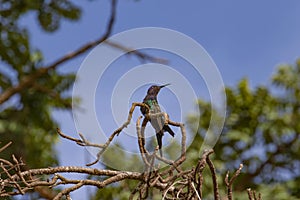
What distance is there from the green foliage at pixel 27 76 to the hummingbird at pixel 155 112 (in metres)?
7.18

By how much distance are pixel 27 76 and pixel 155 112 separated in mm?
7879

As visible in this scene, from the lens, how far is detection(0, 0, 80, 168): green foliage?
8.80 m

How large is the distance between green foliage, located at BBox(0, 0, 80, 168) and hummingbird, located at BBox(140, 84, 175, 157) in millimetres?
7184

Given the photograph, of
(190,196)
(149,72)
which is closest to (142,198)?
(190,196)

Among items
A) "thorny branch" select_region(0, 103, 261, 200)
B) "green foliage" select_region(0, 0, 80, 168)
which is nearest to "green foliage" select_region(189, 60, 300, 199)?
"green foliage" select_region(0, 0, 80, 168)

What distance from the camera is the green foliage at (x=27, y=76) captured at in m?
8.80

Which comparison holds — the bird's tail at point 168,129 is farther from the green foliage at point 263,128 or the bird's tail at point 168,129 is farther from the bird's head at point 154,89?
the green foliage at point 263,128

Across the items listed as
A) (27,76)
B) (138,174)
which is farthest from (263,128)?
(138,174)

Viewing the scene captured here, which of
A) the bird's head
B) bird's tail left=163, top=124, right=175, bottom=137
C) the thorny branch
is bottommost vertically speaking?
the thorny branch

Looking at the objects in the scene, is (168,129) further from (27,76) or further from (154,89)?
(27,76)

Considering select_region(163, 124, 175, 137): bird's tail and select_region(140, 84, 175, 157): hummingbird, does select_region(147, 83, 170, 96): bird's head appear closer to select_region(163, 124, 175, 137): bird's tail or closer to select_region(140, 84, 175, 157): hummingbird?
select_region(140, 84, 175, 157): hummingbird

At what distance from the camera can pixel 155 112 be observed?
4.46ft

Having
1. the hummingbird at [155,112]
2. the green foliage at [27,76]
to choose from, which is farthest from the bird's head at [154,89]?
the green foliage at [27,76]

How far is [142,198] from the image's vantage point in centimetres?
145
